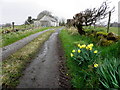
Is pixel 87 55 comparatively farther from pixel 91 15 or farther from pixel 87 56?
pixel 91 15

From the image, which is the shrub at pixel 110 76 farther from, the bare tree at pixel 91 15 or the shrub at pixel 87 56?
the bare tree at pixel 91 15

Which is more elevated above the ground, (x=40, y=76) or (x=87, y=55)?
(x=87, y=55)

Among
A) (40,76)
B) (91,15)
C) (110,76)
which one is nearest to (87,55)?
(110,76)

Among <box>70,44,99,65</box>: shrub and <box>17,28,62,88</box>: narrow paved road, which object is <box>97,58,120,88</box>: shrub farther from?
<box>17,28,62,88</box>: narrow paved road

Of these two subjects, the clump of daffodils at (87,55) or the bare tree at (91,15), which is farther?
the bare tree at (91,15)

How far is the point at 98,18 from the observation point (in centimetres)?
1198

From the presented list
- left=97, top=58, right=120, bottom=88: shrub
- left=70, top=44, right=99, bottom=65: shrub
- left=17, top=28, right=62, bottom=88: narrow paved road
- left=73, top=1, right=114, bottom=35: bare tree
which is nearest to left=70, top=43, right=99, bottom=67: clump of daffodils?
left=70, top=44, right=99, bottom=65: shrub

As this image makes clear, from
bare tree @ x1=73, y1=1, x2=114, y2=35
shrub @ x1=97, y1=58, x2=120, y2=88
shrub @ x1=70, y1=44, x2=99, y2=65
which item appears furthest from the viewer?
bare tree @ x1=73, y1=1, x2=114, y2=35

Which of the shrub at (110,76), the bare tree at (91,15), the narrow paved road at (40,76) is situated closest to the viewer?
the shrub at (110,76)

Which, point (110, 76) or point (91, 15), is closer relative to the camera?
point (110, 76)

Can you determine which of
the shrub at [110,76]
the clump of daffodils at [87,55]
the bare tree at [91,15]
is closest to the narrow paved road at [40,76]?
the clump of daffodils at [87,55]

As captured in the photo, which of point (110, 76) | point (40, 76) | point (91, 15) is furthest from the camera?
point (91, 15)

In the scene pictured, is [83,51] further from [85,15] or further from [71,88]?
[85,15]

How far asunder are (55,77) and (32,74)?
88cm
